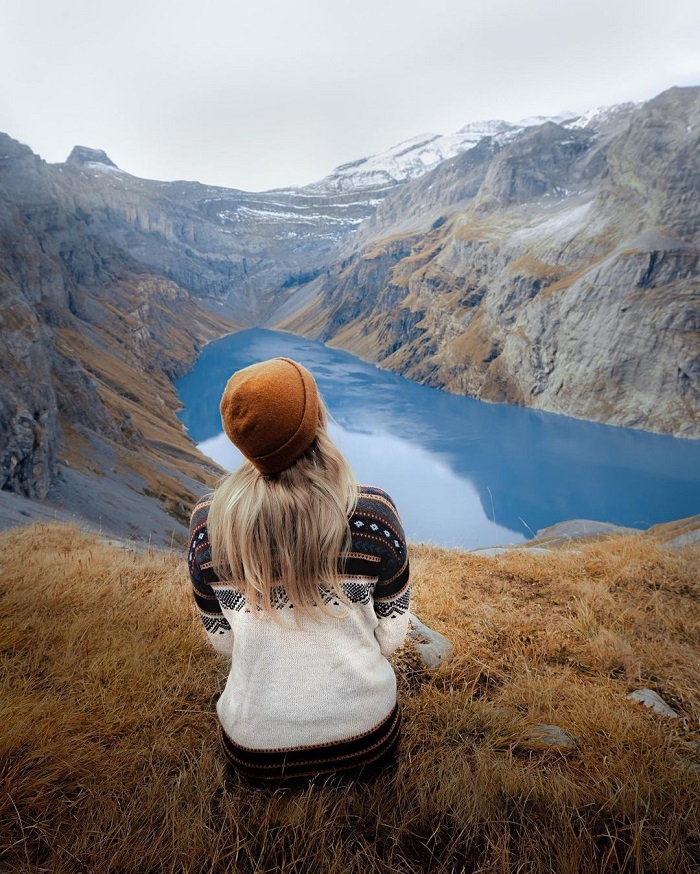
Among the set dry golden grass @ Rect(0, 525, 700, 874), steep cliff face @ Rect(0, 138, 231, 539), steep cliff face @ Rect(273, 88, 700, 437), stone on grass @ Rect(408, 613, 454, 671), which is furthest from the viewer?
steep cliff face @ Rect(273, 88, 700, 437)

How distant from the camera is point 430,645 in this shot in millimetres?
3363

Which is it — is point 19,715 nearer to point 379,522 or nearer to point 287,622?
point 287,622

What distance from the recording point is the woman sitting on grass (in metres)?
1.65

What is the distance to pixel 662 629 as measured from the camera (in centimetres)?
393

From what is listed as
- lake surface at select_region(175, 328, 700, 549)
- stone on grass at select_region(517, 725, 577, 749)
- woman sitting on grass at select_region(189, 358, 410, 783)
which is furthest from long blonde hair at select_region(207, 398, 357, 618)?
lake surface at select_region(175, 328, 700, 549)

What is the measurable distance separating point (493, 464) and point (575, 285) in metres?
32.8

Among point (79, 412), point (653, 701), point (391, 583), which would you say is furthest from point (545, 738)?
point (79, 412)

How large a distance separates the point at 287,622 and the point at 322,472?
1.75 ft

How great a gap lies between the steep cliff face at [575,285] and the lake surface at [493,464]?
5388 mm

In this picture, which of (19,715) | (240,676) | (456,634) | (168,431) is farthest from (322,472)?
(168,431)

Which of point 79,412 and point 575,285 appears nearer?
point 79,412

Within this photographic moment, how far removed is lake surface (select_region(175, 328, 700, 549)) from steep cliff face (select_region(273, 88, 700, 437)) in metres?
5.39

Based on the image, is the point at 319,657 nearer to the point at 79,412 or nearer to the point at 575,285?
the point at 79,412

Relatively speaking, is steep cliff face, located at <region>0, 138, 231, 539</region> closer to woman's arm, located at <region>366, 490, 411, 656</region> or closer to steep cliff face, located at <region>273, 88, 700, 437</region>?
woman's arm, located at <region>366, 490, 411, 656</region>
